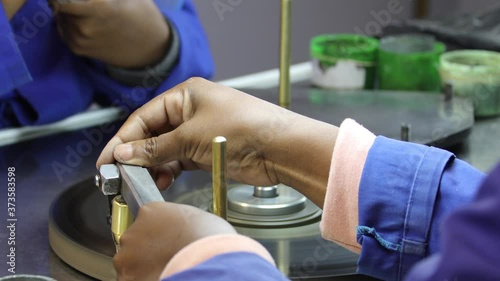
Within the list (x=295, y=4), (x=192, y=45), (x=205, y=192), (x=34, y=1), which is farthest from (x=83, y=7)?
(x=295, y=4)

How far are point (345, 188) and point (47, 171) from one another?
44cm

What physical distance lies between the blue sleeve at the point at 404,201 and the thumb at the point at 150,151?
0.65 feet

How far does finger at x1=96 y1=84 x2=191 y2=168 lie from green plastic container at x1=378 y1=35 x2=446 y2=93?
581mm

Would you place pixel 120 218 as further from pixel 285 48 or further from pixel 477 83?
pixel 477 83

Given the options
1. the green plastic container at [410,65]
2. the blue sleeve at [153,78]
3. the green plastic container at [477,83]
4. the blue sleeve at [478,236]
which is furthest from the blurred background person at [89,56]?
the blue sleeve at [478,236]

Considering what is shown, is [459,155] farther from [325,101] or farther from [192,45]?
[192,45]

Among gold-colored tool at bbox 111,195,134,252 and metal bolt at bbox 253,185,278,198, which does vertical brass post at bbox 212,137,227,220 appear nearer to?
gold-colored tool at bbox 111,195,134,252

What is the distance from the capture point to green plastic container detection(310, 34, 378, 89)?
1366 mm

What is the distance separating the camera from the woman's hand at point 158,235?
0.60 m

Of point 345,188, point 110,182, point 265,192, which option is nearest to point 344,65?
point 265,192

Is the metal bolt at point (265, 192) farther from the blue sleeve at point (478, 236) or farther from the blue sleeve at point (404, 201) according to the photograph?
the blue sleeve at point (478, 236)

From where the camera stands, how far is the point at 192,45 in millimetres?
1384

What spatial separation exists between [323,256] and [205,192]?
197mm

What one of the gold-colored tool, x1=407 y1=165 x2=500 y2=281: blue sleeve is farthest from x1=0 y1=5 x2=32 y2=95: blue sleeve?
x1=407 y1=165 x2=500 y2=281: blue sleeve
